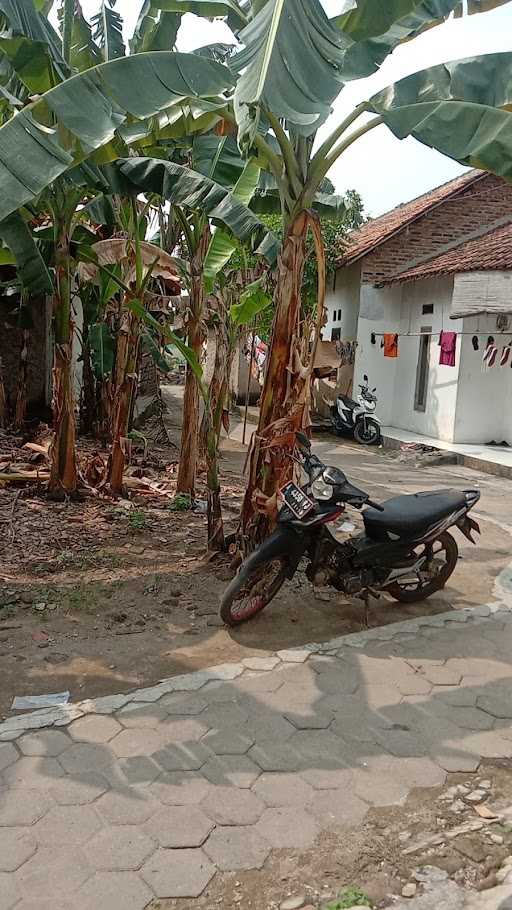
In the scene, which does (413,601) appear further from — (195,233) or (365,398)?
(365,398)

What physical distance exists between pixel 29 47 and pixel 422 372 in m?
11.5

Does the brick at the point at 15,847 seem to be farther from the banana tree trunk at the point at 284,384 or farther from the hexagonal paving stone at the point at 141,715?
the banana tree trunk at the point at 284,384

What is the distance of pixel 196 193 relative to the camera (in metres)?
5.23

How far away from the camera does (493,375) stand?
13102 mm

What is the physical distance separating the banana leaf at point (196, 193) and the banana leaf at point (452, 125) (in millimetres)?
1388

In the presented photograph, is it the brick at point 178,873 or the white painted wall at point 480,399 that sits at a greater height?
the white painted wall at point 480,399

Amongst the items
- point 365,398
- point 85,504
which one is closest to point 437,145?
point 85,504

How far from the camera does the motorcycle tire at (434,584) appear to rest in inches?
193

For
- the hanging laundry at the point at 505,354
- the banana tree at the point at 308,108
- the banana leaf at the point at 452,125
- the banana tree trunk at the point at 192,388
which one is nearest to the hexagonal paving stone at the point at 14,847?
the banana tree at the point at 308,108

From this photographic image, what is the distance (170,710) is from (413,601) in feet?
7.29

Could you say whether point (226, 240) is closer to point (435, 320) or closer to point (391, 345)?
point (435, 320)

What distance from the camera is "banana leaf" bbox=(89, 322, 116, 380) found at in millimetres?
9227

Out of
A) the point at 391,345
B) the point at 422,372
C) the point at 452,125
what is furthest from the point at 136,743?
the point at 391,345

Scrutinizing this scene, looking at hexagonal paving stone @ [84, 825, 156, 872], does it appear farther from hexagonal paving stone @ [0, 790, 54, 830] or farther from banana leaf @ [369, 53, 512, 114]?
banana leaf @ [369, 53, 512, 114]
